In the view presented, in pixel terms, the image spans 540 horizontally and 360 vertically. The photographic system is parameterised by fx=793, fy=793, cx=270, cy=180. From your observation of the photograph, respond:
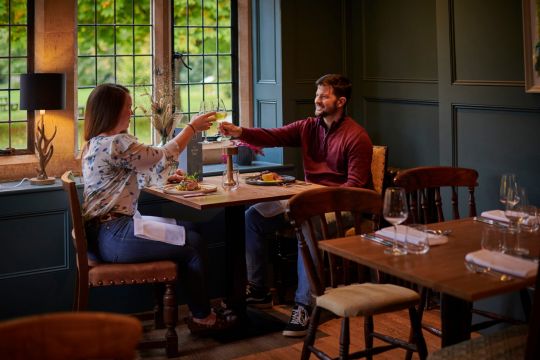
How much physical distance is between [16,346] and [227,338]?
9.35 feet

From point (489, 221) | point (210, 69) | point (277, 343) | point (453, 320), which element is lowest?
point (277, 343)

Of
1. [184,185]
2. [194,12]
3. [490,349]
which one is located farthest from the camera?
[194,12]

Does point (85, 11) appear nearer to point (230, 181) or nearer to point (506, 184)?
point (230, 181)

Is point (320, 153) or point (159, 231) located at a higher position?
point (320, 153)

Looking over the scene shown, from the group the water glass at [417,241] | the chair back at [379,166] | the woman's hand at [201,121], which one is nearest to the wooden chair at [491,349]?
the water glass at [417,241]

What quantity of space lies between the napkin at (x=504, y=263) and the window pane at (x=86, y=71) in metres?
3.24

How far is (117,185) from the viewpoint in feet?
13.1

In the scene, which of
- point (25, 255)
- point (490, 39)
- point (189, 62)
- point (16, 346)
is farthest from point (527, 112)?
point (16, 346)

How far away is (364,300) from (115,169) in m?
1.57

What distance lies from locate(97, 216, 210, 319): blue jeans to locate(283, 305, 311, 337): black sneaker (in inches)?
18.4

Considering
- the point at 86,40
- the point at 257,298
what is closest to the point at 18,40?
the point at 86,40

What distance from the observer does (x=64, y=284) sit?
4539mm

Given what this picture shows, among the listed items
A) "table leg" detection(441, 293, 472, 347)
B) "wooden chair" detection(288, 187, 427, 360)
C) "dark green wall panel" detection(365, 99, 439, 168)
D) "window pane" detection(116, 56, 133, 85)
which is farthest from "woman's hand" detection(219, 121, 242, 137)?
"table leg" detection(441, 293, 472, 347)

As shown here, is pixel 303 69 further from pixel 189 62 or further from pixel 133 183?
pixel 133 183
